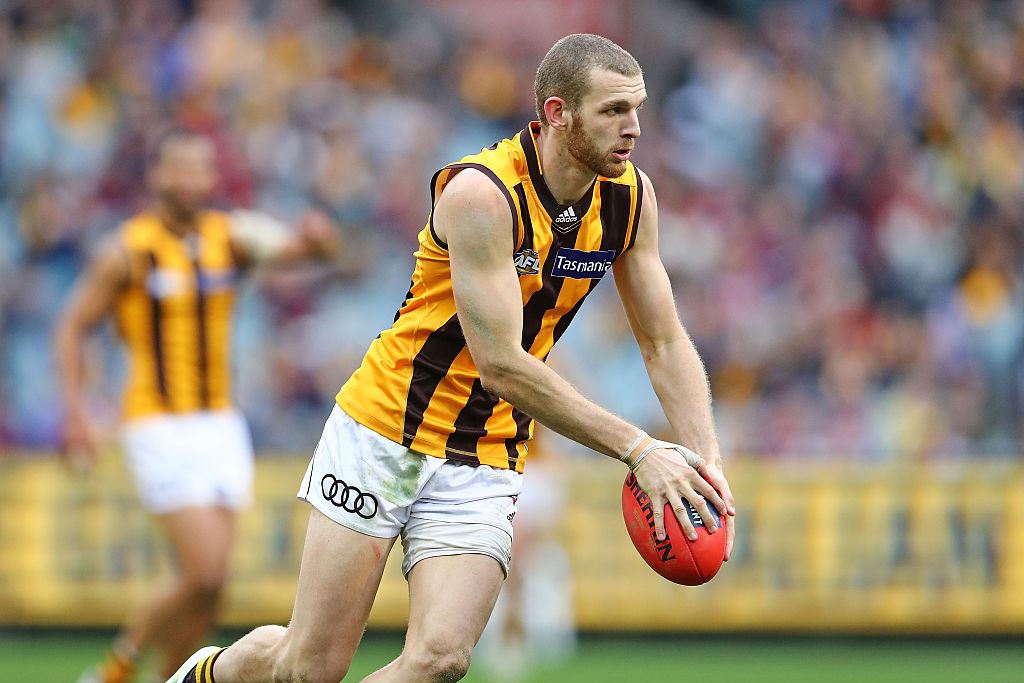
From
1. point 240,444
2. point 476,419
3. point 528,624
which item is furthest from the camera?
point 528,624

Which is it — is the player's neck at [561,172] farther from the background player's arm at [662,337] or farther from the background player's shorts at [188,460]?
the background player's shorts at [188,460]

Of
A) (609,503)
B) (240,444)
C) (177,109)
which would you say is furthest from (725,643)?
(177,109)

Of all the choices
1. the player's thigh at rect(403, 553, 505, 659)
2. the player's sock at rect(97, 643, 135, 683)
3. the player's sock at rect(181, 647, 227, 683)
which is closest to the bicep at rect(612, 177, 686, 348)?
the player's thigh at rect(403, 553, 505, 659)

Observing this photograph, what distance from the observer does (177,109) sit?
46.1ft

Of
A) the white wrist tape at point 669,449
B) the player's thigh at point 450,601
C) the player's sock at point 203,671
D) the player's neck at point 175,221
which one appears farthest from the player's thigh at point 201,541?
the white wrist tape at point 669,449

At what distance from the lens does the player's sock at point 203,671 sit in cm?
547

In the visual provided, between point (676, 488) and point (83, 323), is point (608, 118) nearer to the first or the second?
point (676, 488)

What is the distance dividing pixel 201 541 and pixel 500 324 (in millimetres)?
3065

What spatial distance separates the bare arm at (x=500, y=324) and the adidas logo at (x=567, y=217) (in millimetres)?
256

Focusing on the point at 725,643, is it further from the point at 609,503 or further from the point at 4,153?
the point at 4,153

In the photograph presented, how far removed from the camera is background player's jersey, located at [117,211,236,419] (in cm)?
775

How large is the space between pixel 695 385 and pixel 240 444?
10.4 ft

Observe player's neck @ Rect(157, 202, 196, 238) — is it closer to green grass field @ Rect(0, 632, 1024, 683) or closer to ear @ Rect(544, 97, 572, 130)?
green grass field @ Rect(0, 632, 1024, 683)

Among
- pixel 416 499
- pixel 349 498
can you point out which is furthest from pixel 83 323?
pixel 416 499
